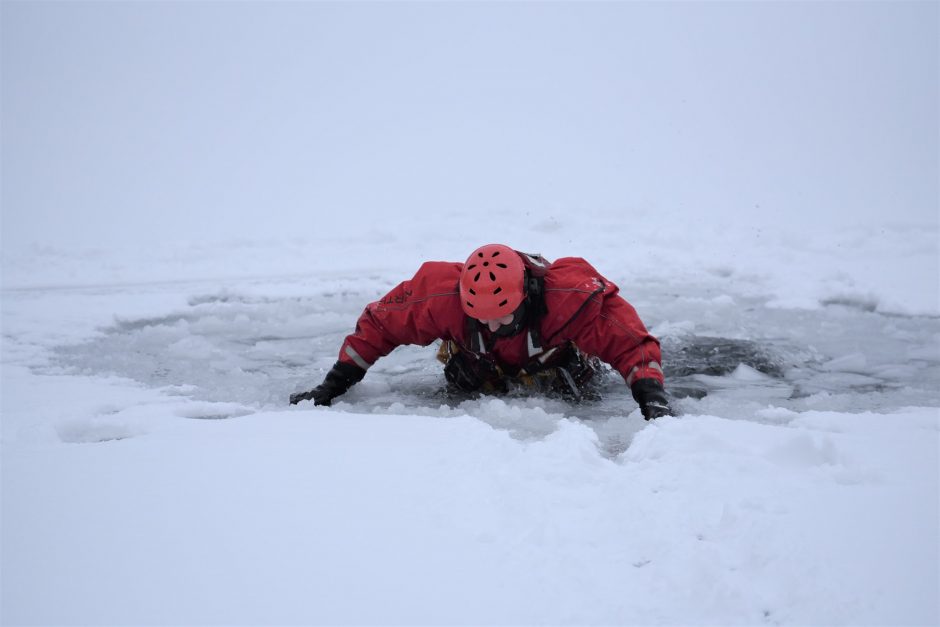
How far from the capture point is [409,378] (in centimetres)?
470

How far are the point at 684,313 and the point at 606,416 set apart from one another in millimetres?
3323

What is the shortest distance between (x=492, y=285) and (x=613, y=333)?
71cm

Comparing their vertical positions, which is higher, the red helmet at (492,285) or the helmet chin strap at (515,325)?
the red helmet at (492,285)

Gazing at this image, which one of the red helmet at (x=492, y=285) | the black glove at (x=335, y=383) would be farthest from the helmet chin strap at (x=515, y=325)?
the black glove at (x=335, y=383)

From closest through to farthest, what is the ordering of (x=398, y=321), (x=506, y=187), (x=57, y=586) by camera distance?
(x=57, y=586) < (x=398, y=321) < (x=506, y=187)

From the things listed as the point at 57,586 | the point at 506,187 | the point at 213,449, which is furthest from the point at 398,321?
the point at 506,187

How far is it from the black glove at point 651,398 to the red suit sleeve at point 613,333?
0.06 m

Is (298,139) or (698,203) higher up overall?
(298,139)

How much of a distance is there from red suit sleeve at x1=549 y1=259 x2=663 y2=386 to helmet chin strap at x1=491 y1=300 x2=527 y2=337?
21 cm

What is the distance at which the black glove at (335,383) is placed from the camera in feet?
12.1

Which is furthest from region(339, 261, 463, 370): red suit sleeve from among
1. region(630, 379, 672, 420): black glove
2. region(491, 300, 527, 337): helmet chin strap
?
region(630, 379, 672, 420): black glove

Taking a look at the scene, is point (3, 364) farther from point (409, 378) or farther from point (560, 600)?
point (560, 600)

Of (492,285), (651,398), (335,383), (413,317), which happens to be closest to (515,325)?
(492,285)

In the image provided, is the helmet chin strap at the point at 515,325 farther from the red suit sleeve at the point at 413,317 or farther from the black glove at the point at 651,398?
the black glove at the point at 651,398
